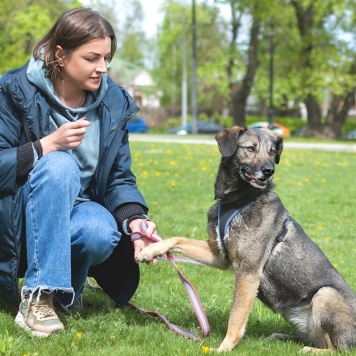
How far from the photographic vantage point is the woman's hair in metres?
3.98

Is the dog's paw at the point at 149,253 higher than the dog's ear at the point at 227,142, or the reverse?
the dog's ear at the point at 227,142

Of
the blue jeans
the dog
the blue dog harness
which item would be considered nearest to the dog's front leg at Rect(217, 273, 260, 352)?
the dog

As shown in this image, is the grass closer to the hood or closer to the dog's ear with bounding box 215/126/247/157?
the dog's ear with bounding box 215/126/247/157

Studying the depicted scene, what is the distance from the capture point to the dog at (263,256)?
13.2ft

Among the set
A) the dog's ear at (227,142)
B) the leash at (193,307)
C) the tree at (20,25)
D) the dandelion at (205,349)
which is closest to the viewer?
the dandelion at (205,349)

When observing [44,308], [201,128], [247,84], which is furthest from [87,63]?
[201,128]

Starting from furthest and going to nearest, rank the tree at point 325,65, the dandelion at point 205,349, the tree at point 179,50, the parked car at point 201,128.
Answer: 1. the tree at point 179,50
2. the parked car at point 201,128
3. the tree at point 325,65
4. the dandelion at point 205,349

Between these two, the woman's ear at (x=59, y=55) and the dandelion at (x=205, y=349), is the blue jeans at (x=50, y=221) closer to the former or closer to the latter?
the woman's ear at (x=59, y=55)

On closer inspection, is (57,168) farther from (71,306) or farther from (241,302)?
(241,302)

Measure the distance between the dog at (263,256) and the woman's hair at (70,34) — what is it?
112 centimetres

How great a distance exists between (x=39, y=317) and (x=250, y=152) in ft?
5.89

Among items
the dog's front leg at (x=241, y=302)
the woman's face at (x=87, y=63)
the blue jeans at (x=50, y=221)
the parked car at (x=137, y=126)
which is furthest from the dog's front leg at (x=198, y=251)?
the parked car at (x=137, y=126)

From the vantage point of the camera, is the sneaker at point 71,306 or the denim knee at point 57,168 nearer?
the denim knee at point 57,168

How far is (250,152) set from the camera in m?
4.44
